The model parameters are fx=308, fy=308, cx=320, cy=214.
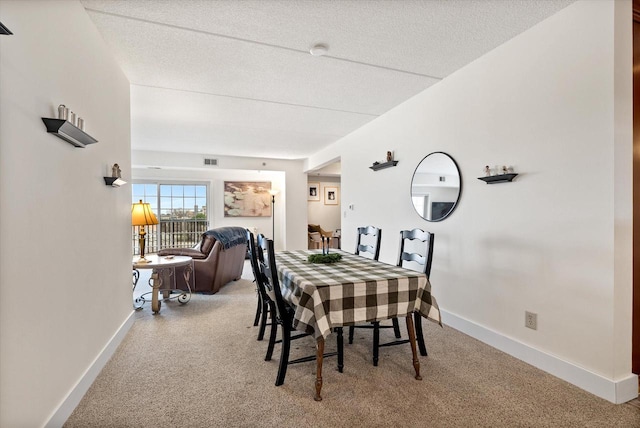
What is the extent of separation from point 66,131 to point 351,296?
5.81ft

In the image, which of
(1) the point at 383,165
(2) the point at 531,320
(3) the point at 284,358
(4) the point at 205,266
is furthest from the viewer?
(4) the point at 205,266

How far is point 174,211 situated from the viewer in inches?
297

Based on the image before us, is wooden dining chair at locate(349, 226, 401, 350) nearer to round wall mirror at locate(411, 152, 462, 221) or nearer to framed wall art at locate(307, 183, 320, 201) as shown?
round wall mirror at locate(411, 152, 462, 221)

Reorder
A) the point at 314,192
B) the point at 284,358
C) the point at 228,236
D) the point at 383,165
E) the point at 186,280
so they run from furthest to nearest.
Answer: the point at 314,192
the point at 228,236
the point at 186,280
the point at 383,165
the point at 284,358

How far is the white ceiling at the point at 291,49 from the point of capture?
201cm

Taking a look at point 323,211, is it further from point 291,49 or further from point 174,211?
point 291,49

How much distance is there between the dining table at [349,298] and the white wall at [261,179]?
525 cm

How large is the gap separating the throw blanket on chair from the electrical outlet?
3461mm

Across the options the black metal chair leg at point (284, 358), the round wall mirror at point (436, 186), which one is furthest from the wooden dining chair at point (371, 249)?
the round wall mirror at point (436, 186)

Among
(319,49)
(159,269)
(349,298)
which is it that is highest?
(319,49)

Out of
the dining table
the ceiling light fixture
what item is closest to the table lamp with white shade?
the dining table

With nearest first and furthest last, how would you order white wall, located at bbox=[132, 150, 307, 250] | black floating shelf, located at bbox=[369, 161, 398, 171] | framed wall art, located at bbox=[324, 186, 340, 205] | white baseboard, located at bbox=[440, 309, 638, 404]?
white baseboard, located at bbox=[440, 309, 638, 404], black floating shelf, located at bbox=[369, 161, 398, 171], white wall, located at bbox=[132, 150, 307, 250], framed wall art, located at bbox=[324, 186, 340, 205]

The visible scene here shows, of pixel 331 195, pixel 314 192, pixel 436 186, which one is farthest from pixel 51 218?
pixel 331 195

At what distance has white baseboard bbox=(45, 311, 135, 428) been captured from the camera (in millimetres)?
1572
